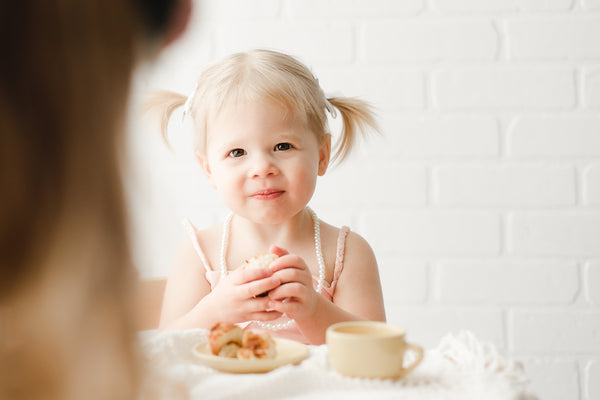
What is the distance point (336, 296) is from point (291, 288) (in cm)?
37

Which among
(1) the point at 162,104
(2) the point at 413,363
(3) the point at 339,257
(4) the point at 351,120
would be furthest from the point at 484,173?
(2) the point at 413,363

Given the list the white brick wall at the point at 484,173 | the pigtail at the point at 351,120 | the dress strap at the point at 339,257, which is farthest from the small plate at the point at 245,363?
the white brick wall at the point at 484,173

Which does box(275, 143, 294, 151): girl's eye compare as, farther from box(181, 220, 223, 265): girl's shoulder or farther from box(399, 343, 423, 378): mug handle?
box(399, 343, 423, 378): mug handle

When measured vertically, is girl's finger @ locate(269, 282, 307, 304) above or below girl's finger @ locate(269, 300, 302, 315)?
above

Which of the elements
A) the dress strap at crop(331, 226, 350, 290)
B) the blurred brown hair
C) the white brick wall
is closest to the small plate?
the blurred brown hair

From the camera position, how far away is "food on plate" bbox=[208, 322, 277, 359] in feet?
2.01

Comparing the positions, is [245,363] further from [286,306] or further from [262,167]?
[262,167]

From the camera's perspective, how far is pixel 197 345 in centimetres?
67

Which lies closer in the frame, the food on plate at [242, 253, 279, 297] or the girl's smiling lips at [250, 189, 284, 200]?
the food on plate at [242, 253, 279, 297]

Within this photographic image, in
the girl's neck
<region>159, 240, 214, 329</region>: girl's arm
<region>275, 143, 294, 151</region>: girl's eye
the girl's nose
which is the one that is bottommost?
<region>159, 240, 214, 329</region>: girl's arm

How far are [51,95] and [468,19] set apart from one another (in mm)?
1473

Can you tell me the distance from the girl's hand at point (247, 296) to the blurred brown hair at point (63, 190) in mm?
541

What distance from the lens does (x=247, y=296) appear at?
2.94 feet

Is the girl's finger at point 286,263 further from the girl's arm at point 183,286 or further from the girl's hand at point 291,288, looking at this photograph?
the girl's arm at point 183,286
